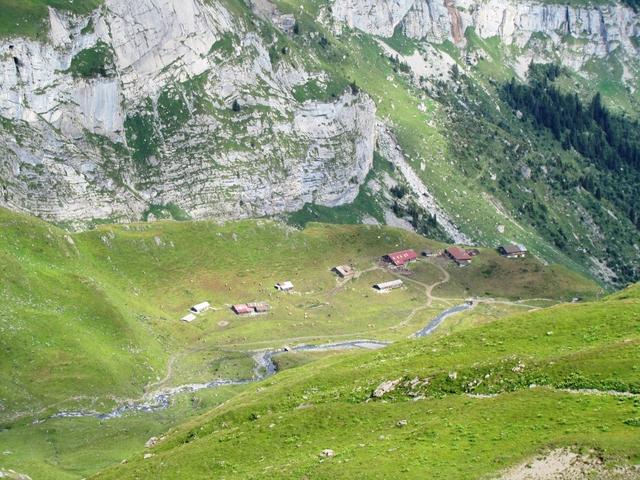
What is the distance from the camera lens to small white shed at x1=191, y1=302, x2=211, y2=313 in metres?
183

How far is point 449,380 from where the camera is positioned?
80938 mm

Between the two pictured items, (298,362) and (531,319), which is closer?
(531,319)

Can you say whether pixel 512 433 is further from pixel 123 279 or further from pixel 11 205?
pixel 11 205

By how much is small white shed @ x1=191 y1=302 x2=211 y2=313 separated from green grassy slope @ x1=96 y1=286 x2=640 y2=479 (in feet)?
272

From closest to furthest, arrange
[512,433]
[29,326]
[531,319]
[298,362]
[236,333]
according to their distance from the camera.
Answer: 1. [512,433]
2. [531,319]
3. [29,326]
4. [298,362]
5. [236,333]

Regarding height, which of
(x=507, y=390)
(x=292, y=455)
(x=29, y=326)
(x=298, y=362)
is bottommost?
(x=298, y=362)

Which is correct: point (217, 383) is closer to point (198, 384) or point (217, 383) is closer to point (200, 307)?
point (198, 384)

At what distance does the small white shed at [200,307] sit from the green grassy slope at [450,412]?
272 ft

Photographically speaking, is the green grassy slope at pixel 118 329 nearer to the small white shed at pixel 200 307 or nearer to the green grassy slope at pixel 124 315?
the green grassy slope at pixel 124 315

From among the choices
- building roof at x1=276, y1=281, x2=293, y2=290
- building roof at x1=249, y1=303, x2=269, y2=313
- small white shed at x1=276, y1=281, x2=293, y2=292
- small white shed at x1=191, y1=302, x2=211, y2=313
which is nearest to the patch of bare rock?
small white shed at x1=191, y1=302, x2=211, y2=313

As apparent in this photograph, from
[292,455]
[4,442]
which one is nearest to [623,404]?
[292,455]

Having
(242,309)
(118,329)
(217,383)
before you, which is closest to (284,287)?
(242,309)

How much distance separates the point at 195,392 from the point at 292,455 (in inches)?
2910

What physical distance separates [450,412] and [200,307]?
114480 millimetres
